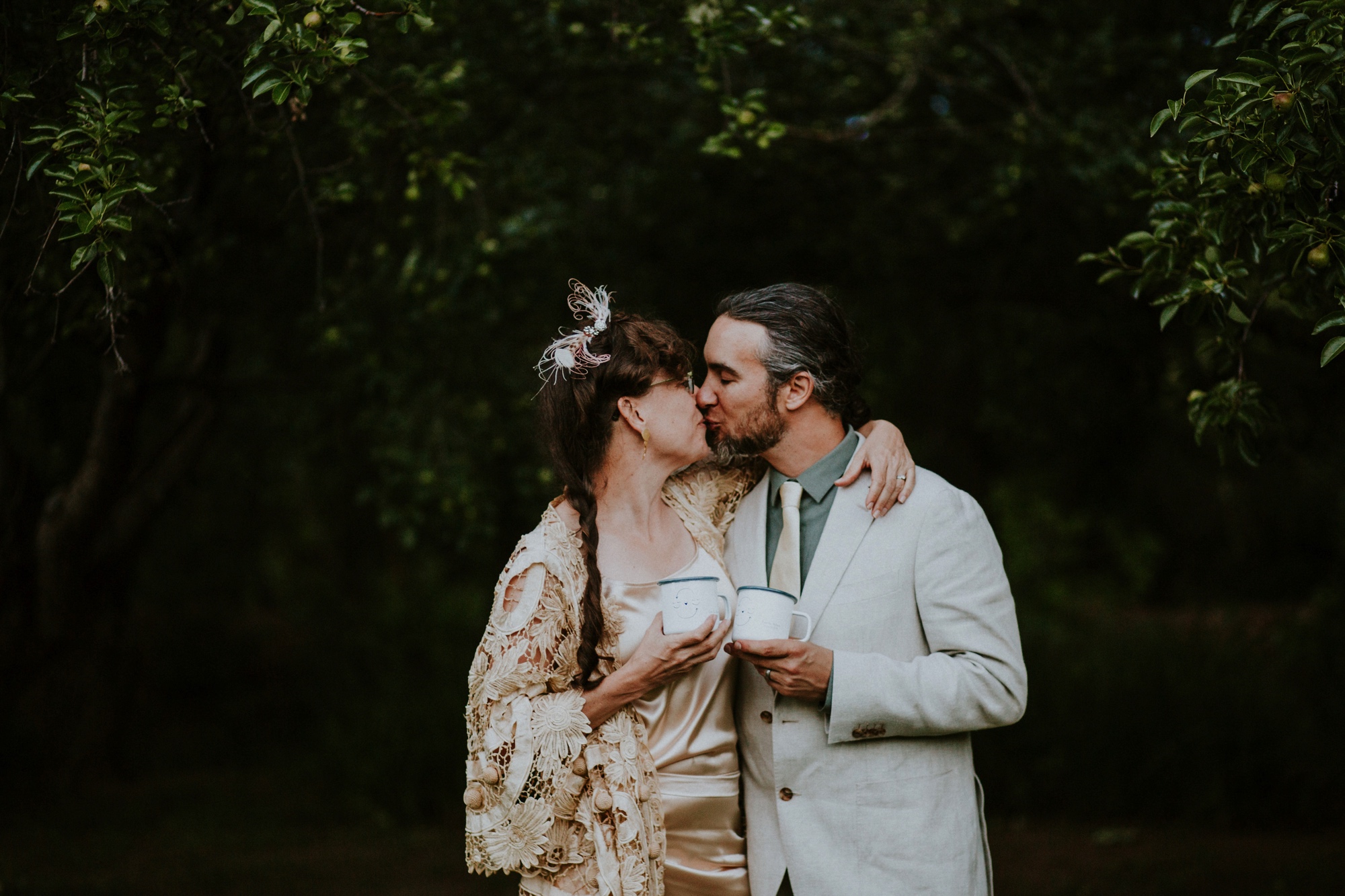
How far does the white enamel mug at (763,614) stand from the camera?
2.34 m

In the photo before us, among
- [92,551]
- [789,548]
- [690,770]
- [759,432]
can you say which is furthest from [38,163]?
[92,551]

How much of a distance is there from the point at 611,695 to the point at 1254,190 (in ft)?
5.71

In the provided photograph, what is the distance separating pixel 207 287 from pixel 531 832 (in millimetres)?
4281

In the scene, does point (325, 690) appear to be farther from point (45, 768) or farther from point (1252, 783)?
point (1252, 783)

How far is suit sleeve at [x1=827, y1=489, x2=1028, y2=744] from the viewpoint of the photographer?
97.5 inches

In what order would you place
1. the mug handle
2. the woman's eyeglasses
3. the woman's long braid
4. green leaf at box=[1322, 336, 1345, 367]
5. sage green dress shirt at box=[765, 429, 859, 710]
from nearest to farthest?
green leaf at box=[1322, 336, 1345, 367]
the mug handle
the woman's long braid
sage green dress shirt at box=[765, 429, 859, 710]
the woman's eyeglasses

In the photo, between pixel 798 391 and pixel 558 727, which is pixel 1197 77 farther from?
pixel 558 727

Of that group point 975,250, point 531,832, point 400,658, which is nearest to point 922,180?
point 975,250

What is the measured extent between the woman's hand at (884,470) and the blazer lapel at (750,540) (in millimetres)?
98

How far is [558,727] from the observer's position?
8.13 feet

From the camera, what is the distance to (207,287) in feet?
19.0

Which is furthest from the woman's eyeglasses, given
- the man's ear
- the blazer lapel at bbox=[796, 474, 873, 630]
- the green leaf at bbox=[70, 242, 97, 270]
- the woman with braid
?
the green leaf at bbox=[70, 242, 97, 270]

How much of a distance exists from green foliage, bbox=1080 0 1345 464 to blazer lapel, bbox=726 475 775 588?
1009 mm

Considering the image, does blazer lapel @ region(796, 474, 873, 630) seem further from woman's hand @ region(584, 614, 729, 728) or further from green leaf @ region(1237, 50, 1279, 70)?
green leaf @ region(1237, 50, 1279, 70)
